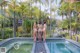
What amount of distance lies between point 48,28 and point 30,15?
1439 mm

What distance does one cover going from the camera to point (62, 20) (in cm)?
1343

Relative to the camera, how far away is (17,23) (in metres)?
12.8

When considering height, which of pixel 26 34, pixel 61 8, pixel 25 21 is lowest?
pixel 26 34

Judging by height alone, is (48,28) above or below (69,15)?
below

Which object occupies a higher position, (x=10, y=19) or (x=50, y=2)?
(x=50, y=2)

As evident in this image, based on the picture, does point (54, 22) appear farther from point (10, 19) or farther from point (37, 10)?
point (10, 19)

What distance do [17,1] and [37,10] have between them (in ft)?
4.67

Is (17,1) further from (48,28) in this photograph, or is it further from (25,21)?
(48,28)

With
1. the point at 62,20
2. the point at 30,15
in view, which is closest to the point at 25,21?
the point at 30,15

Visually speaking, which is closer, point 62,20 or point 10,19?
point 10,19

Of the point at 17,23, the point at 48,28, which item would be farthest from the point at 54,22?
the point at 17,23

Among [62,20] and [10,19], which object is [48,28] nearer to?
[62,20]

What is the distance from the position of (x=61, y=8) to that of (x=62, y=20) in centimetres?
81

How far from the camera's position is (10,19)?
12.6 m
